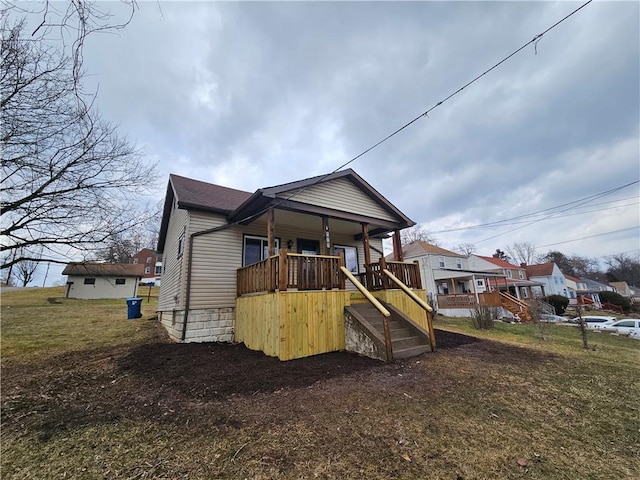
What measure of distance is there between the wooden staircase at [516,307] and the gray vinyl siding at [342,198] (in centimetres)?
1700

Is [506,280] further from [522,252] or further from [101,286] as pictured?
A: [101,286]

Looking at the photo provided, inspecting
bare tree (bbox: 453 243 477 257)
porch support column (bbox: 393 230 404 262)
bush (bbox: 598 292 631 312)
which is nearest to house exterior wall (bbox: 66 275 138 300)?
porch support column (bbox: 393 230 404 262)

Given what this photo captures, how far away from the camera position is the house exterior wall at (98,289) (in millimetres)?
26453

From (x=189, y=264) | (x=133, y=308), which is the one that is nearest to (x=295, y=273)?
(x=189, y=264)

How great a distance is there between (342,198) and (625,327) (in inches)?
771

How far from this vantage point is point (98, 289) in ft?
89.1

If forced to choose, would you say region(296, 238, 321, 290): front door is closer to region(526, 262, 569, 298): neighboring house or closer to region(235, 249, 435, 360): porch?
region(235, 249, 435, 360): porch

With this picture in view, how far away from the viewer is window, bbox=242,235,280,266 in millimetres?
9312

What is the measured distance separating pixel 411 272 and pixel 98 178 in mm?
9580

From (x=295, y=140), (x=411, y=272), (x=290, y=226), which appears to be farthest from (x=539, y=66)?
(x=290, y=226)

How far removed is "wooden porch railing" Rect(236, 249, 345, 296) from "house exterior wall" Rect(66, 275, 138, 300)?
2621cm

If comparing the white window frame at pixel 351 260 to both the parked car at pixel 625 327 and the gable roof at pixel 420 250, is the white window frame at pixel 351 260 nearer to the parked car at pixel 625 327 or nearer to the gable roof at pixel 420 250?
the parked car at pixel 625 327

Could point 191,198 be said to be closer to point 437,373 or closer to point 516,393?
point 437,373

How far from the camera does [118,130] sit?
6.91 meters
